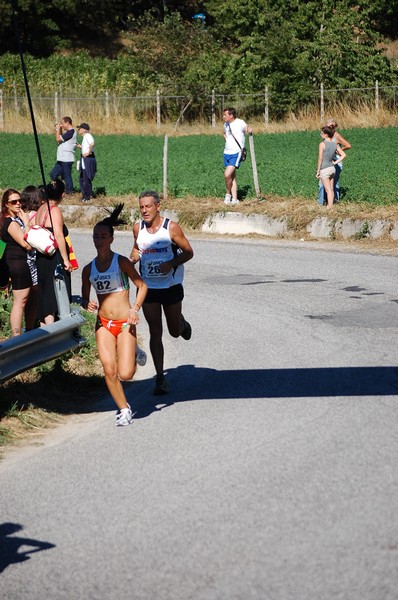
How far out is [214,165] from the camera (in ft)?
101

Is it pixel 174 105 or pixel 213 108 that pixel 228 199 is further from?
pixel 174 105

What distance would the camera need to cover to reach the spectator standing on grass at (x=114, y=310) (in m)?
8.84

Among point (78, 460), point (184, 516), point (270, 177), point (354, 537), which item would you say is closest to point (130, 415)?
point (78, 460)

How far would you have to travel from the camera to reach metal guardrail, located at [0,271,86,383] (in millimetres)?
8078

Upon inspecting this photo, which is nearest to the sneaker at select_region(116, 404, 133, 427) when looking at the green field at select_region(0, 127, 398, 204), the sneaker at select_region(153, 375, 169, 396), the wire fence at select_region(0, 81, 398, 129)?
the sneaker at select_region(153, 375, 169, 396)

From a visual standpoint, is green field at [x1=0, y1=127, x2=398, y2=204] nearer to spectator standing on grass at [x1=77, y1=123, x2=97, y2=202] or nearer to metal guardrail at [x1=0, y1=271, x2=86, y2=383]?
spectator standing on grass at [x1=77, y1=123, x2=97, y2=202]

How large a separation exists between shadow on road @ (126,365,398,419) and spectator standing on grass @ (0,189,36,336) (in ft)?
5.68

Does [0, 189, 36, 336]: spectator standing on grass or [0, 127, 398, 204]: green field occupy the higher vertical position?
[0, 189, 36, 336]: spectator standing on grass

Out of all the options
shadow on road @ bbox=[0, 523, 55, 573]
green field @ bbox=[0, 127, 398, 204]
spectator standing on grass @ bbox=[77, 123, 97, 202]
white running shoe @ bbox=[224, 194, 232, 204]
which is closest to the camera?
shadow on road @ bbox=[0, 523, 55, 573]

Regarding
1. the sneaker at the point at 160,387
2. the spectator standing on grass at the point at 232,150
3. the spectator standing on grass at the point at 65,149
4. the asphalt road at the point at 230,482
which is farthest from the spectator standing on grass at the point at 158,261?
the spectator standing on grass at the point at 65,149

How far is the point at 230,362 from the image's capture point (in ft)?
36.1

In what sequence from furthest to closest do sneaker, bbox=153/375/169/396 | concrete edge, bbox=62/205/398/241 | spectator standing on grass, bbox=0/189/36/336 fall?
concrete edge, bbox=62/205/398/241 < spectator standing on grass, bbox=0/189/36/336 < sneaker, bbox=153/375/169/396

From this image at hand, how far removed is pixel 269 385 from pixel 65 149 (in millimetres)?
16620

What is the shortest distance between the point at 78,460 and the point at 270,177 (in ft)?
60.8
